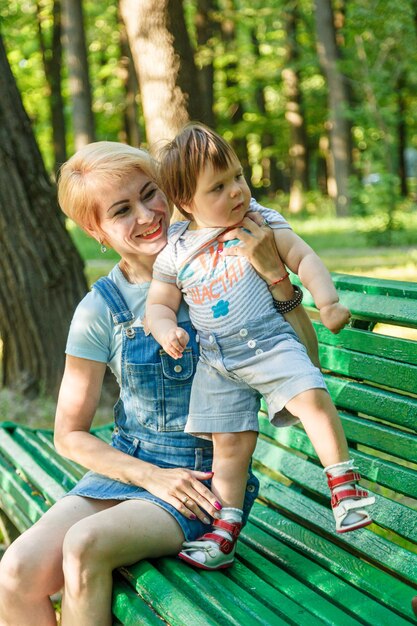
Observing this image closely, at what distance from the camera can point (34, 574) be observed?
2572 mm

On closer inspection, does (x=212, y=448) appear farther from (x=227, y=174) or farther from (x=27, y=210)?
(x=27, y=210)

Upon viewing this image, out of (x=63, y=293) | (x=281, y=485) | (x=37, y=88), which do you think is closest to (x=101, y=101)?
(x=37, y=88)

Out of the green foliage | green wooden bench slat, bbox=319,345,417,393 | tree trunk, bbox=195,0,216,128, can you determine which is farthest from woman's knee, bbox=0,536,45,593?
tree trunk, bbox=195,0,216,128

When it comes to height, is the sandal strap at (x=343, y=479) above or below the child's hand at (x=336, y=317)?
below

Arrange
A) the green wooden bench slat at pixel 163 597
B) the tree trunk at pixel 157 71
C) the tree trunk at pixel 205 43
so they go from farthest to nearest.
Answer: the tree trunk at pixel 205 43 → the tree trunk at pixel 157 71 → the green wooden bench slat at pixel 163 597

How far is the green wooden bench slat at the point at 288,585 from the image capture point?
2.31m

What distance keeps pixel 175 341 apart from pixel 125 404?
0.48 m

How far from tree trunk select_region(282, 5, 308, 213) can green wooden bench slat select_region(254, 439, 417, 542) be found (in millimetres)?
21440

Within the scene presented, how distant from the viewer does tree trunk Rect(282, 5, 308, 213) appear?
25094 millimetres

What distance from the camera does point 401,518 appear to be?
2793 mm

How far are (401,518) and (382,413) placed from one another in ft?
1.15

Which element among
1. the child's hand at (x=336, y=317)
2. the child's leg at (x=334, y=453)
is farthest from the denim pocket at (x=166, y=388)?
the child's hand at (x=336, y=317)

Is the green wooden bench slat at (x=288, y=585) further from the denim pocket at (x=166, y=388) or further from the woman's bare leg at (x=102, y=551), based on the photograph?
the denim pocket at (x=166, y=388)

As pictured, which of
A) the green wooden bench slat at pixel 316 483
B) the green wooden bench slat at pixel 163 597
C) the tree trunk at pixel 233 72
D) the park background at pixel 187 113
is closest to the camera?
the green wooden bench slat at pixel 163 597
